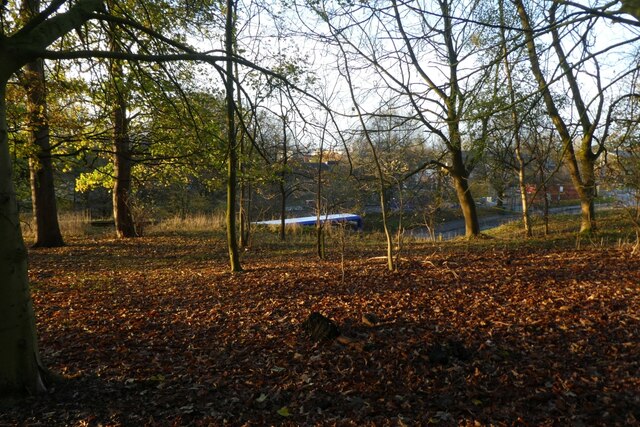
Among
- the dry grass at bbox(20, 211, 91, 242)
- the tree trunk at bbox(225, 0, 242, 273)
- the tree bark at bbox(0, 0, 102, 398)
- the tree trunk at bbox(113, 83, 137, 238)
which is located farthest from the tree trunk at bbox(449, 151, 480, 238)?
the dry grass at bbox(20, 211, 91, 242)

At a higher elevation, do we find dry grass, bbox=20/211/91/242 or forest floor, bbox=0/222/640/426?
dry grass, bbox=20/211/91/242

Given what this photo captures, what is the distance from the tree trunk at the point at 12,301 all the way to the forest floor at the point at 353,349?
232mm

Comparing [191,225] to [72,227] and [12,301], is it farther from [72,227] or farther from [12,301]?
[12,301]

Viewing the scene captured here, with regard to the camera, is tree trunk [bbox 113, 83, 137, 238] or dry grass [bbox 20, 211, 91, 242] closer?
tree trunk [bbox 113, 83, 137, 238]

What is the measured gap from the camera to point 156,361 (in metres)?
4.10

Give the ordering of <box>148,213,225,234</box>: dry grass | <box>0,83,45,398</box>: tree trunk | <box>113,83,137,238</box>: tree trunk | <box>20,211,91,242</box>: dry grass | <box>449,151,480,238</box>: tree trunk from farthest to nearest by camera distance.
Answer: <box>148,213,225,234</box>: dry grass < <box>20,211,91,242</box>: dry grass < <box>113,83,137,238</box>: tree trunk < <box>449,151,480,238</box>: tree trunk < <box>0,83,45,398</box>: tree trunk

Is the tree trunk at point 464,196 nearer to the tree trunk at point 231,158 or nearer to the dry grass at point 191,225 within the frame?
the tree trunk at point 231,158

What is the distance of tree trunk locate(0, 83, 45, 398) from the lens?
303 cm

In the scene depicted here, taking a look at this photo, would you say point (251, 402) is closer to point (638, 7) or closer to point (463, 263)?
point (638, 7)

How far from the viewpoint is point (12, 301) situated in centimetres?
306

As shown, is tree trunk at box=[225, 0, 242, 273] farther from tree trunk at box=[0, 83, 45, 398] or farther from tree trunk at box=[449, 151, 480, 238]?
tree trunk at box=[449, 151, 480, 238]

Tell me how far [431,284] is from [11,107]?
27.2ft

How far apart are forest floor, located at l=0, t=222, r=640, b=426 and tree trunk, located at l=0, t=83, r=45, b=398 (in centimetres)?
23

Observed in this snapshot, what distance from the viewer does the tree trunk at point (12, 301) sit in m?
3.03
